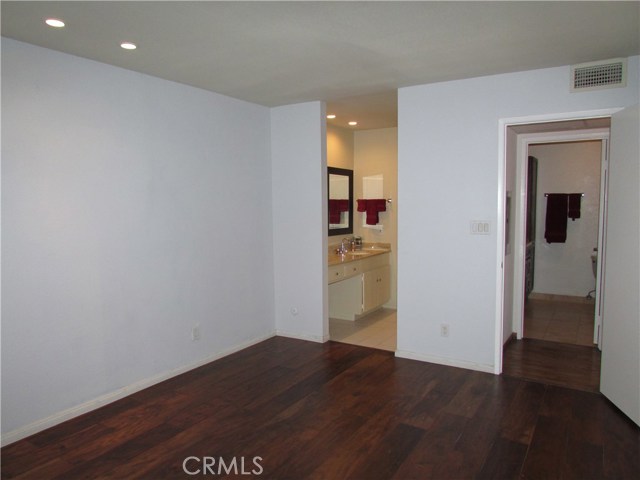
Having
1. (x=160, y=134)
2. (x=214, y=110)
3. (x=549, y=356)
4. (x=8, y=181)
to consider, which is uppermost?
(x=214, y=110)

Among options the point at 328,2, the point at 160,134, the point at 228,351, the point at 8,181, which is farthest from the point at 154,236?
the point at 328,2

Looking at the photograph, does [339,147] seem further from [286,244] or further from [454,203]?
[454,203]

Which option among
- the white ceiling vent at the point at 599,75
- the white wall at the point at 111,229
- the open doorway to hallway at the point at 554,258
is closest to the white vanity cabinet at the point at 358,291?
the white wall at the point at 111,229

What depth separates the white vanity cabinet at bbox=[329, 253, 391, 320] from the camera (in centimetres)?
566

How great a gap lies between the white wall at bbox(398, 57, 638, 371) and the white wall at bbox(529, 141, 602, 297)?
369cm

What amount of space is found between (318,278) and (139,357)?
1.90 metres

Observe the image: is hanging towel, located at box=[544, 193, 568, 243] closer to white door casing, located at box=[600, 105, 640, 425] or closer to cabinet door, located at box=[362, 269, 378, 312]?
cabinet door, located at box=[362, 269, 378, 312]

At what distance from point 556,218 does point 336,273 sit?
147 inches

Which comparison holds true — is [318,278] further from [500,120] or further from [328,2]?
[328,2]

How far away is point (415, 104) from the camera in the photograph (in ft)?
13.3

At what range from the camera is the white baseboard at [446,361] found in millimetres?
3904

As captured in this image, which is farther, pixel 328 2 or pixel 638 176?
pixel 638 176

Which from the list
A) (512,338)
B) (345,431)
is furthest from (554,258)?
(345,431)

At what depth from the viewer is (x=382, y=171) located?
6.38 m
